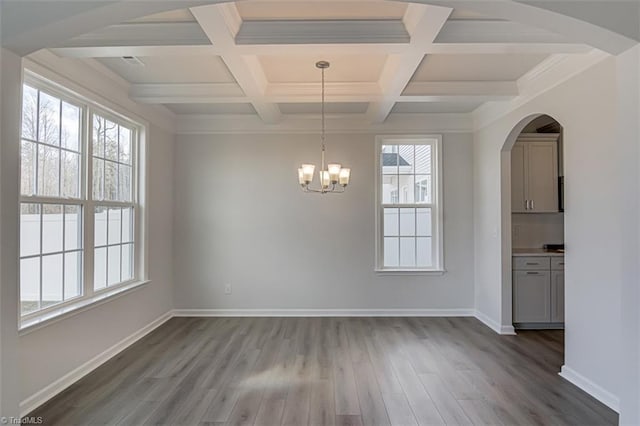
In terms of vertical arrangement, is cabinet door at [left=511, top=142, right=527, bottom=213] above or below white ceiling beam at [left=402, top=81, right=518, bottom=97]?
below

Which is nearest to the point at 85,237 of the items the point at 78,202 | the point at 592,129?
the point at 78,202

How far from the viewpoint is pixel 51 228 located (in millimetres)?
2789

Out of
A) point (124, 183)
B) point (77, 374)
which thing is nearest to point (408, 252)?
point (124, 183)

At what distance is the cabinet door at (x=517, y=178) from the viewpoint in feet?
15.1

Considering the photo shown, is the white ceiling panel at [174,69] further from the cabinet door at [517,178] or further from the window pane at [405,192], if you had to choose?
the cabinet door at [517,178]

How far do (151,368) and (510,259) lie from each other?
404cm

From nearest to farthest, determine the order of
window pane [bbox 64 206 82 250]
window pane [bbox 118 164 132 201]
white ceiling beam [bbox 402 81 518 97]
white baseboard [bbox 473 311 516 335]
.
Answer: window pane [bbox 64 206 82 250], white ceiling beam [bbox 402 81 518 97], window pane [bbox 118 164 132 201], white baseboard [bbox 473 311 516 335]

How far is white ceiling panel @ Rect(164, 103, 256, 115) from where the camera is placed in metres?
4.47

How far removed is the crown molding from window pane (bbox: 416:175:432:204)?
2.21 ft

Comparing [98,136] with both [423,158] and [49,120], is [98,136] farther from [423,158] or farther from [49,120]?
[423,158]

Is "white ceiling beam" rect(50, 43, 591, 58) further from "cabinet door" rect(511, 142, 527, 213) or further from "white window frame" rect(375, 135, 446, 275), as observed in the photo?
"white window frame" rect(375, 135, 446, 275)

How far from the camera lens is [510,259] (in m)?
4.14

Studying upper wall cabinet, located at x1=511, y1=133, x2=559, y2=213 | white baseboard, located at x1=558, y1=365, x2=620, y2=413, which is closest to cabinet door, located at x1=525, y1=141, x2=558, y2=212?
upper wall cabinet, located at x1=511, y1=133, x2=559, y2=213

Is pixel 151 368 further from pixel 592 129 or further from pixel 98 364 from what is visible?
pixel 592 129
